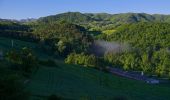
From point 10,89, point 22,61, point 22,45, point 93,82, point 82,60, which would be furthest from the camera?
point 22,45

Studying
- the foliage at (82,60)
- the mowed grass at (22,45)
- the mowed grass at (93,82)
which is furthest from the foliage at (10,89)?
the mowed grass at (22,45)

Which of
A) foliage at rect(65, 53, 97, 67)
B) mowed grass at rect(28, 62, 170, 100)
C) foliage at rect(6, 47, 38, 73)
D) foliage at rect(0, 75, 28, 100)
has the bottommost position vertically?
→ foliage at rect(65, 53, 97, 67)

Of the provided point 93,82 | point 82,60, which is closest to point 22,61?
point 93,82

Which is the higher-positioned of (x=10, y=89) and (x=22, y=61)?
(x=10, y=89)

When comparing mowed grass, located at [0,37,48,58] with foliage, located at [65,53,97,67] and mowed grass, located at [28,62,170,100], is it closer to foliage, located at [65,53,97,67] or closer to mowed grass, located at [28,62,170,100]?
foliage, located at [65,53,97,67]

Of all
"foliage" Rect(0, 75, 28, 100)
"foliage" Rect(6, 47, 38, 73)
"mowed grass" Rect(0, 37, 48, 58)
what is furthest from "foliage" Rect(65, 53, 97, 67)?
"foliage" Rect(0, 75, 28, 100)

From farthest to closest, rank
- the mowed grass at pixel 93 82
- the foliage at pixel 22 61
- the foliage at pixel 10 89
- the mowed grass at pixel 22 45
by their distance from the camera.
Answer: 1. the mowed grass at pixel 22 45
2. the mowed grass at pixel 93 82
3. the foliage at pixel 22 61
4. the foliage at pixel 10 89

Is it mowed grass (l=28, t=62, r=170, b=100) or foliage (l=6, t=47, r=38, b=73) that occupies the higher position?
foliage (l=6, t=47, r=38, b=73)

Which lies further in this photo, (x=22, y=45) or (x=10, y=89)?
(x=22, y=45)

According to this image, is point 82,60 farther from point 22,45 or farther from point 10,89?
point 10,89

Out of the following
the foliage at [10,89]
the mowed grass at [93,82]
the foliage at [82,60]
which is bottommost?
the foliage at [82,60]

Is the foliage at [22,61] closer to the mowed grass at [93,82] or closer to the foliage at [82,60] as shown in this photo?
the mowed grass at [93,82]

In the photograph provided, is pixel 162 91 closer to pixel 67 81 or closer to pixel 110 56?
pixel 67 81
